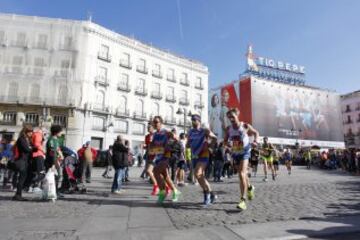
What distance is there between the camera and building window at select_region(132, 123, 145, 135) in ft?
130

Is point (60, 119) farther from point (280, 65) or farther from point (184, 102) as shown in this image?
point (280, 65)

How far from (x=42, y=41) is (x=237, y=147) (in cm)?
3681

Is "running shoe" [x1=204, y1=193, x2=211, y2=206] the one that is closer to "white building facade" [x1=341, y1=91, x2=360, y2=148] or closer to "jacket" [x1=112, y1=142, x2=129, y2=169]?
"jacket" [x1=112, y1=142, x2=129, y2=169]

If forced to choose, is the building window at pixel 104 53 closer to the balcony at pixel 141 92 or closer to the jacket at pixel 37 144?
the balcony at pixel 141 92

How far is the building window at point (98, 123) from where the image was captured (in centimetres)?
3600

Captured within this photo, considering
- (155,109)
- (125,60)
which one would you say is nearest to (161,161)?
(125,60)

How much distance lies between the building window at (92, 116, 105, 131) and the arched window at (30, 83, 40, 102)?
6.84 metres

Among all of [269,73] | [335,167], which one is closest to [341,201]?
[335,167]

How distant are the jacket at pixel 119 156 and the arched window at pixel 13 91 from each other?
31.7 m

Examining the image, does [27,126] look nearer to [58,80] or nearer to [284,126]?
[58,80]

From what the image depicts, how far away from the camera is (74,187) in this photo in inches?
284

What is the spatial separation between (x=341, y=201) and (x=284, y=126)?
5112cm

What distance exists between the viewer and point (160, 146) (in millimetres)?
5867

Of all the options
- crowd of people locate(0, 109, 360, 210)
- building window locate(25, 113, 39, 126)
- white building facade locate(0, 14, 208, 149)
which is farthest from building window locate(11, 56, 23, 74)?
crowd of people locate(0, 109, 360, 210)
